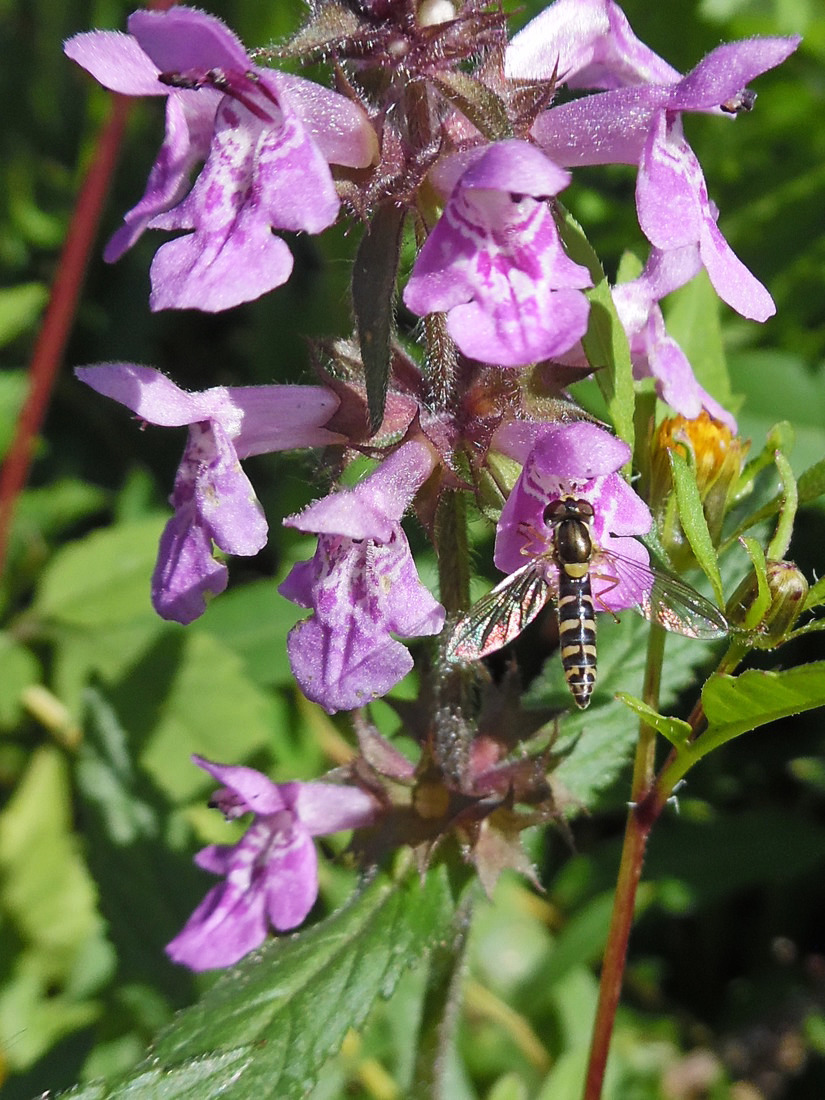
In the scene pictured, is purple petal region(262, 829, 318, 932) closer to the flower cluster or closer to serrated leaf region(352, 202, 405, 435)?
the flower cluster

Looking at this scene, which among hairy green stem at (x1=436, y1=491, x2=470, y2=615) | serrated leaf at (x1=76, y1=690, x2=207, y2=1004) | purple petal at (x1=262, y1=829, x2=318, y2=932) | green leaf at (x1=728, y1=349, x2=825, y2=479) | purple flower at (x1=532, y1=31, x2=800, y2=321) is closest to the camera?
purple flower at (x1=532, y1=31, x2=800, y2=321)

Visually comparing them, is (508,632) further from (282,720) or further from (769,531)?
(282,720)

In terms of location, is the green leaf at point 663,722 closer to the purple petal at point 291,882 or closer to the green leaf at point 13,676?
the purple petal at point 291,882

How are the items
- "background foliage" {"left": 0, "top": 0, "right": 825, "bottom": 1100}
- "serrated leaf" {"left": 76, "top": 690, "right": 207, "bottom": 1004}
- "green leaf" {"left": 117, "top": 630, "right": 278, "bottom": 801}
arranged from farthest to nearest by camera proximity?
"green leaf" {"left": 117, "top": 630, "right": 278, "bottom": 801} → "background foliage" {"left": 0, "top": 0, "right": 825, "bottom": 1100} → "serrated leaf" {"left": 76, "top": 690, "right": 207, "bottom": 1004}

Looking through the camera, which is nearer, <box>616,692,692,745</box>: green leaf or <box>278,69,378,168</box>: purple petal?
<box>616,692,692,745</box>: green leaf

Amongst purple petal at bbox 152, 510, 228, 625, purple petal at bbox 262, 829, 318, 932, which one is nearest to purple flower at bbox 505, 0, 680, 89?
purple petal at bbox 152, 510, 228, 625

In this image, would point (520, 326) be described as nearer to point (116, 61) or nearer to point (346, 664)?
point (346, 664)

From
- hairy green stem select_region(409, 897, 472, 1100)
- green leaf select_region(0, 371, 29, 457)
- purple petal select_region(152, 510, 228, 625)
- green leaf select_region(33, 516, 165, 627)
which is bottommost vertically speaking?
hairy green stem select_region(409, 897, 472, 1100)

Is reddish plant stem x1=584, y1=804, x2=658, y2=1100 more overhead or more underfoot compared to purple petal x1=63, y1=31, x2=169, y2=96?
more underfoot
